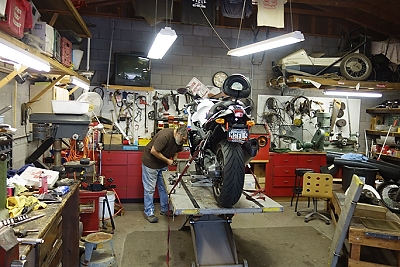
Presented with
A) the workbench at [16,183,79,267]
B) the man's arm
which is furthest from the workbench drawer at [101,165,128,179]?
the workbench at [16,183,79,267]

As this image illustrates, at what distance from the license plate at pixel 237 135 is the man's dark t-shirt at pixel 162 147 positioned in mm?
1688

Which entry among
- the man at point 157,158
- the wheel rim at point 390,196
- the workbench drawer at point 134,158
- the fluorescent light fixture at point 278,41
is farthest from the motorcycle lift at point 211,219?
the wheel rim at point 390,196

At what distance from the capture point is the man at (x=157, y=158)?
14.3ft

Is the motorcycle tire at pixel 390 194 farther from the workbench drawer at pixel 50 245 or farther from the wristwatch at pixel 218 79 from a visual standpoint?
the workbench drawer at pixel 50 245

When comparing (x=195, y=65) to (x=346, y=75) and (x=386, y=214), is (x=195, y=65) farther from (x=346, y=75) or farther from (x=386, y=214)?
(x=386, y=214)

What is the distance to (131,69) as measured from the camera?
5617 millimetres

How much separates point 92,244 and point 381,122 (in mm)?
6230

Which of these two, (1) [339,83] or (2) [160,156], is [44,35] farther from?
(1) [339,83]

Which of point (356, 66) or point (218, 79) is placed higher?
point (356, 66)

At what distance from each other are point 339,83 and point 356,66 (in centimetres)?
61

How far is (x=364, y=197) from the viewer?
4133 millimetres

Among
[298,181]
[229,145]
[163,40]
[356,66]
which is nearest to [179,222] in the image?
[229,145]

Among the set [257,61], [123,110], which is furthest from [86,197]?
[257,61]

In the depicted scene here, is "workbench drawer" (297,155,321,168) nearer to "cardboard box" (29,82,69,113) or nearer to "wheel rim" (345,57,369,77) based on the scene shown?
"wheel rim" (345,57,369,77)
